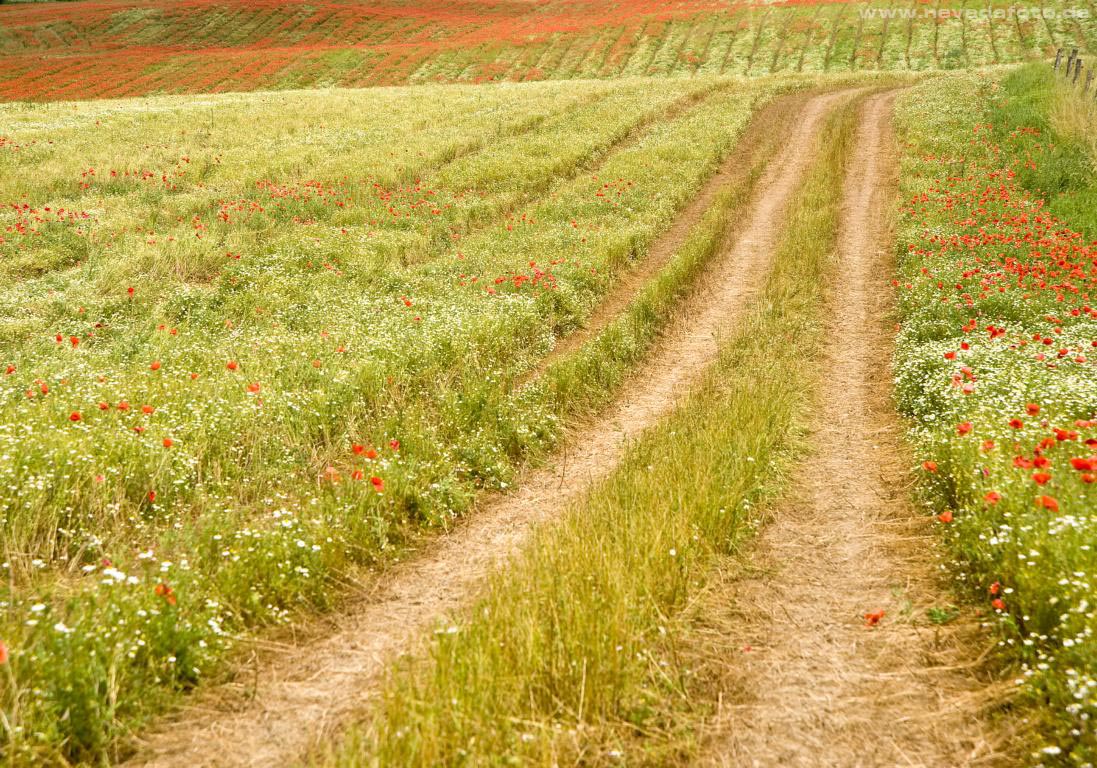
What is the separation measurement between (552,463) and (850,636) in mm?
3654

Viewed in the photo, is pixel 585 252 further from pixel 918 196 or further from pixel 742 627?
pixel 742 627

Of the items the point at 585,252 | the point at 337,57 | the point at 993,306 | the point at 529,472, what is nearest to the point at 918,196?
the point at 993,306

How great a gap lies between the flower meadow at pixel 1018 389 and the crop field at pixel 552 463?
0.05 m

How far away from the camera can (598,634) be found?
12.4 feet

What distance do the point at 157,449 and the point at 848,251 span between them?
13165 mm

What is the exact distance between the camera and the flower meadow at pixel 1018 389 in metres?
3.66

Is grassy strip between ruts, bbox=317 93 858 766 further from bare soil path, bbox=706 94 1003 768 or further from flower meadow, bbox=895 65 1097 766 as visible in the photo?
flower meadow, bbox=895 65 1097 766

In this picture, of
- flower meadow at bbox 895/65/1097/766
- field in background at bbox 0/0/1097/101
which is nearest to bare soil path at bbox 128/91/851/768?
flower meadow at bbox 895/65/1097/766

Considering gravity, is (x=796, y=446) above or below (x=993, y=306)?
below

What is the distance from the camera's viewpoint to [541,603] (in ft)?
13.4

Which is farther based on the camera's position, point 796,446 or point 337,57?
point 337,57

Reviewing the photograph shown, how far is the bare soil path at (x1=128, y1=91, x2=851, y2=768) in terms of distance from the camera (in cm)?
352

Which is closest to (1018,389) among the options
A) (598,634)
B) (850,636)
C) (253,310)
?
(850,636)

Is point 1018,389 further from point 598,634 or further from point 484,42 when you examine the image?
point 484,42
